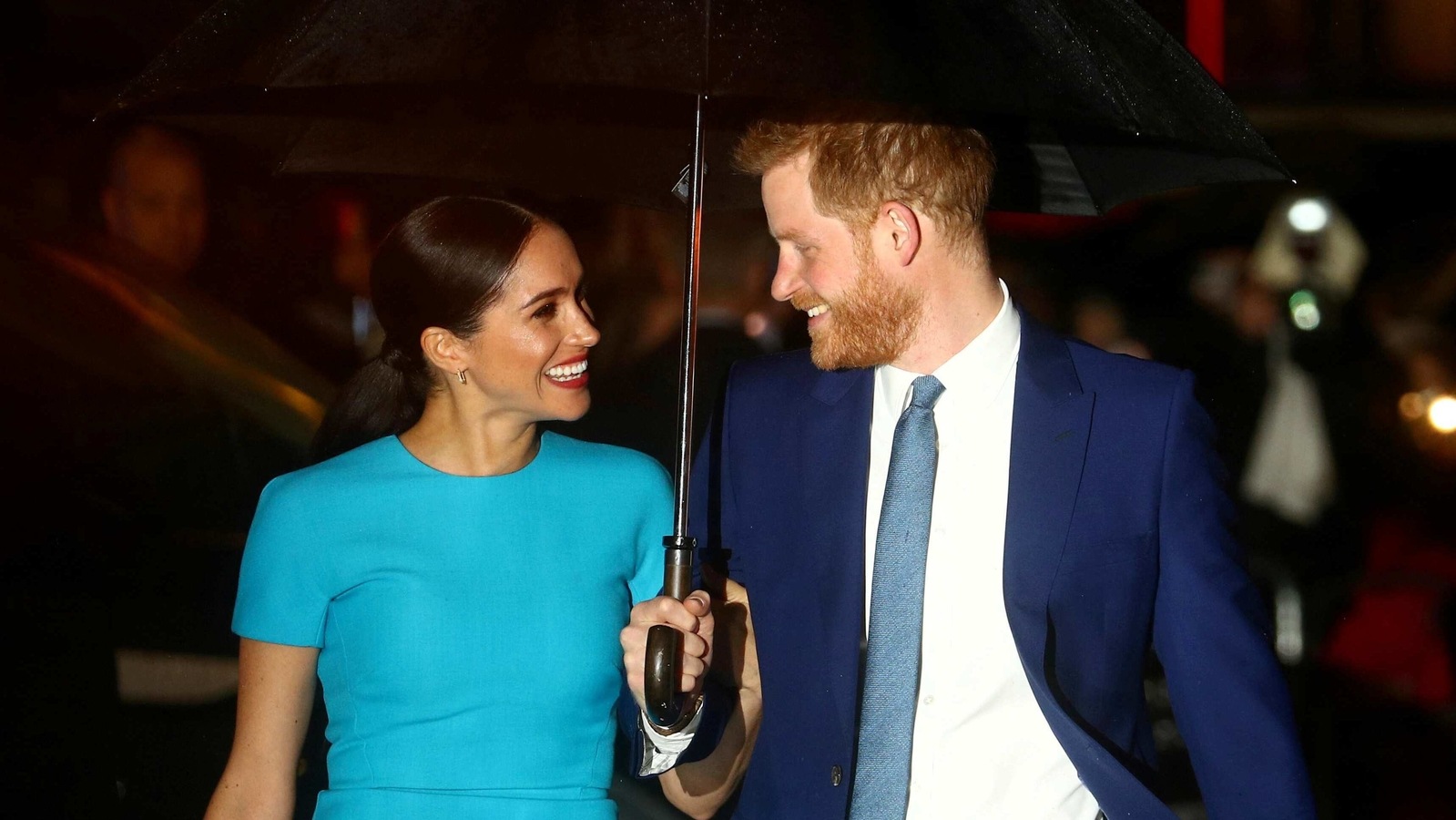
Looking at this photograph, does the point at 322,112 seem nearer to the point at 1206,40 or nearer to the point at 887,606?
the point at 887,606

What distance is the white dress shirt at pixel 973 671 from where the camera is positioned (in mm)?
2246

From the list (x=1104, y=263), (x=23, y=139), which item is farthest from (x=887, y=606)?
(x=1104, y=263)

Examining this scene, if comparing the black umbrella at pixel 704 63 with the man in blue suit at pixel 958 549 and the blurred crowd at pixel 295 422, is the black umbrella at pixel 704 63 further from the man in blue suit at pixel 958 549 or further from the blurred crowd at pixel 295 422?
the blurred crowd at pixel 295 422

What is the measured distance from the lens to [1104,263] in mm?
8750

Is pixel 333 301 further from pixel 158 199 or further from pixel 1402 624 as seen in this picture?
pixel 1402 624

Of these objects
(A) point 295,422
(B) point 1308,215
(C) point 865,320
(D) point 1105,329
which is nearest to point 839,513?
(C) point 865,320

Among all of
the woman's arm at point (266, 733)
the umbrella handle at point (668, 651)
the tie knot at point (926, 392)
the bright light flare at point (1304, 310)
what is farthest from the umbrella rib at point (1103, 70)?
the bright light flare at point (1304, 310)

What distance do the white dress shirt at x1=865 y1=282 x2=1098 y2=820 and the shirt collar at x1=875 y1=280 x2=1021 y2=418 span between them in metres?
A: 0.03

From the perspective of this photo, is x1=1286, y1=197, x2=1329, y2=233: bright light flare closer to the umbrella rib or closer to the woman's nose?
the woman's nose

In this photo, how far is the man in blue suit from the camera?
2.23 meters

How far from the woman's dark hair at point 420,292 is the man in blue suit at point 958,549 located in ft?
1.70

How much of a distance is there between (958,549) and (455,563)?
91 centimetres

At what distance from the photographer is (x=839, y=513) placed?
2.39 m

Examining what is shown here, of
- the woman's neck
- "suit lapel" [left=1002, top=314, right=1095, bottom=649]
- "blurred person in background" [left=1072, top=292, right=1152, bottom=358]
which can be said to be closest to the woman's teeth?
the woman's neck
